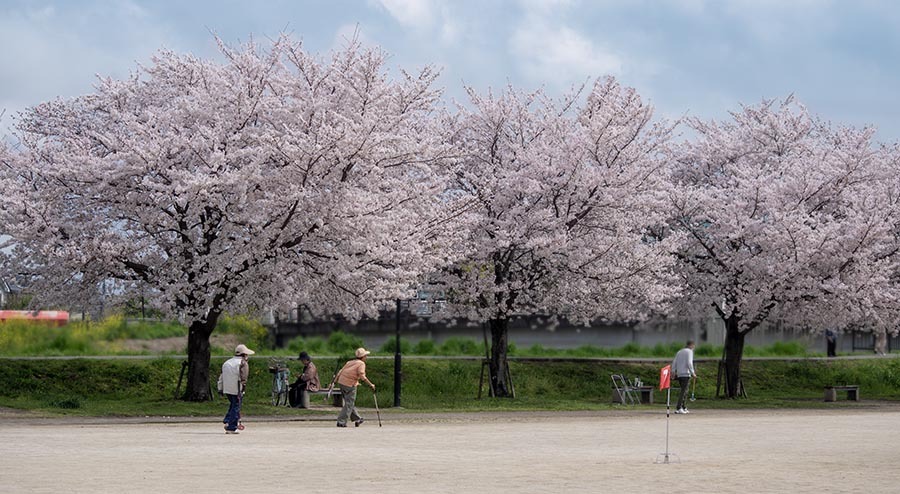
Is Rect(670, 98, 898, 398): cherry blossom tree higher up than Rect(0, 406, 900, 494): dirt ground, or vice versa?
Rect(670, 98, 898, 398): cherry blossom tree

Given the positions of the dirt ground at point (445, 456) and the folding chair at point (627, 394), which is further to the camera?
the folding chair at point (627, 394)

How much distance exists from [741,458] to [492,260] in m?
19.2

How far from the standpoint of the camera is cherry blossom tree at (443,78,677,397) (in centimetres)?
3628

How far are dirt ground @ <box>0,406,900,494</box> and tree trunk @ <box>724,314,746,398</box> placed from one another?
1185cm

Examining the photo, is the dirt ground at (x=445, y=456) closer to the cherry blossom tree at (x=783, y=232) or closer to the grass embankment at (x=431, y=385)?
the grass embankment at (x=431, y=385)

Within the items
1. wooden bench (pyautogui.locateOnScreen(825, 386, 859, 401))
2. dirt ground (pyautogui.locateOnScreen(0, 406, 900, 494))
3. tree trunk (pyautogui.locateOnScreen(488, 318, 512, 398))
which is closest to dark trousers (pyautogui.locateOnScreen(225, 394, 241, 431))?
dirt ground (pyautogui.locateOnScreen(0, 406, 900, 494))

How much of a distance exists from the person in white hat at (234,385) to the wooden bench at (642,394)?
597 inches

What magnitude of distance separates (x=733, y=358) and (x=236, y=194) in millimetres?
18744

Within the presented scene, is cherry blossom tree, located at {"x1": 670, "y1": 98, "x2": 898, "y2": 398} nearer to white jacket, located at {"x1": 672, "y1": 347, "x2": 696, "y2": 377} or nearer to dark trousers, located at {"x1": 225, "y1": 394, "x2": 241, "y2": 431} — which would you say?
white jacket, located at {"x1": 672, "y1": 347, "x2": 696, "y2": 377}

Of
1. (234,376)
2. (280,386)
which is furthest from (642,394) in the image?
(234,376)

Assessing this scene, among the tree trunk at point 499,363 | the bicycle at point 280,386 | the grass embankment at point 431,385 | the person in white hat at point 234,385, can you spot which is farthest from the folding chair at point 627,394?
the person in white hat at point 234,385

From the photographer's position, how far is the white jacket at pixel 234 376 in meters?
24.1

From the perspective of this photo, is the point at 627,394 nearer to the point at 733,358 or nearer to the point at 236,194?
the point at 733,358

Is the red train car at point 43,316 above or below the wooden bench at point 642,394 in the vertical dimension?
above
